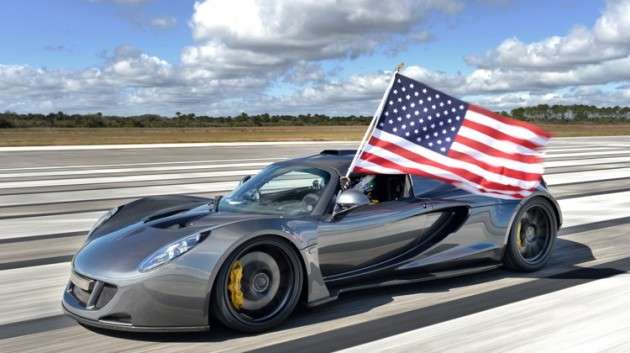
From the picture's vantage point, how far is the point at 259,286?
4336mm

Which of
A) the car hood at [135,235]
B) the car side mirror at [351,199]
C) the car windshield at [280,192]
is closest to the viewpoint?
the car hood at [135,235]

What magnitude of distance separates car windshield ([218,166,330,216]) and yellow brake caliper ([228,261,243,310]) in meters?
0.73

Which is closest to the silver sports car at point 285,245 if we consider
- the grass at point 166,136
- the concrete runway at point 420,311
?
the concrete runway at point 420,311

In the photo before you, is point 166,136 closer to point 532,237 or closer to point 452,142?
point 532,237

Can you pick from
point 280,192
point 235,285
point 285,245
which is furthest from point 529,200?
point 235,285

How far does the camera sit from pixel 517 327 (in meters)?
4.34

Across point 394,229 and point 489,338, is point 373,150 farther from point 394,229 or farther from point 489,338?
point 489,338

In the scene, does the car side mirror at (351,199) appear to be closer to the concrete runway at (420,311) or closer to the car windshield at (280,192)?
the car windshield at (280,192)

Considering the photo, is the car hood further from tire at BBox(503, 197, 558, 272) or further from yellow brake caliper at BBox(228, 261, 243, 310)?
tire at BBox(503, 197, 558, 272)

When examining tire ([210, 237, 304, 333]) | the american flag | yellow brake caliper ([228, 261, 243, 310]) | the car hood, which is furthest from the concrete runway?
the american flag

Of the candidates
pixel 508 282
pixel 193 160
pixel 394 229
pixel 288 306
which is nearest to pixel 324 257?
pixel 288 306

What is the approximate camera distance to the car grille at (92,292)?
4.00m

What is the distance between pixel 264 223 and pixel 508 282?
2.44m

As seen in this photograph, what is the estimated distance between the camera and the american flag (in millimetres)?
5352
